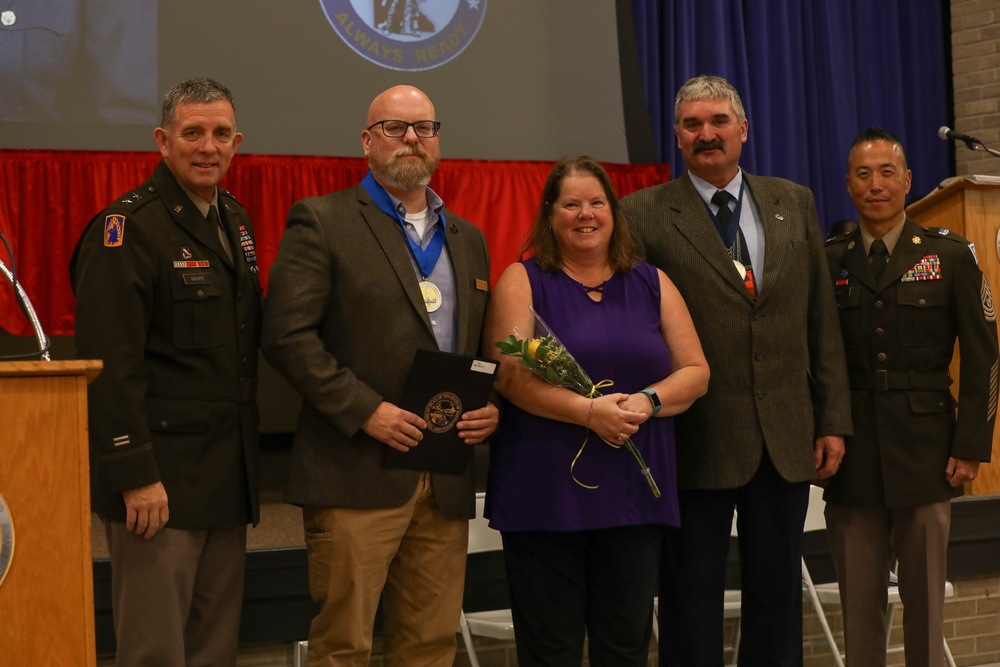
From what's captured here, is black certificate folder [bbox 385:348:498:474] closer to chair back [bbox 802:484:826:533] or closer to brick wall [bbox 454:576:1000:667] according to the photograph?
chair back [bbox 802:484:826:533]

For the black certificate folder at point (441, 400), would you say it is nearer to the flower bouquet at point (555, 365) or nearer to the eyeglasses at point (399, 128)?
the flower bouquet at point (555, 365)

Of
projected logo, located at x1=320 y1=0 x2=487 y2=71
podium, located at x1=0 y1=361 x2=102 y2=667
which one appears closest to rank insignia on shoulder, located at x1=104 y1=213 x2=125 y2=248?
podium, located at x1=0 y1=361 x2=102 y2=667

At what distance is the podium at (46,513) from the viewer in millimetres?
2240

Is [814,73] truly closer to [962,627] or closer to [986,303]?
[962,627]

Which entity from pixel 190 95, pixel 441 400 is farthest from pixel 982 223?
pixel 190 95

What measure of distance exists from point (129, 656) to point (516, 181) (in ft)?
12.5

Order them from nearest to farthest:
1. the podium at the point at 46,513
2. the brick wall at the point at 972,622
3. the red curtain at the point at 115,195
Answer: the podium at the point at 46,513 < the brick wall at the point at 972,622 < the red curtain at the point at 115,195

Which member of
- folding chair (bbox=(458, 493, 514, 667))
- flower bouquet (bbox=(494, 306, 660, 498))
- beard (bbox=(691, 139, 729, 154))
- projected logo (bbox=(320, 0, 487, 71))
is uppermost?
projected logo (bbox=(320, 0, 487, 71))

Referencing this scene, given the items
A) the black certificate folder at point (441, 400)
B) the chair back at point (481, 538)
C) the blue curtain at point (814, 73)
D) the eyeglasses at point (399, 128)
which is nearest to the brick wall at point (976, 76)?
the blue curtain at point (814, 73)

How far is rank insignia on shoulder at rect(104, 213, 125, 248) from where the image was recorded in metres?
2.73

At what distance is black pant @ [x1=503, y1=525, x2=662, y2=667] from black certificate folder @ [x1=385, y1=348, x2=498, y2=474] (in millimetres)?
319

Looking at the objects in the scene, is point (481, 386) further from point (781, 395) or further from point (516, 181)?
point (516, 181)

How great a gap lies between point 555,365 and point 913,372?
1386 millimetres

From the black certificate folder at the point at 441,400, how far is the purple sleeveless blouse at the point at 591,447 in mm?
167
